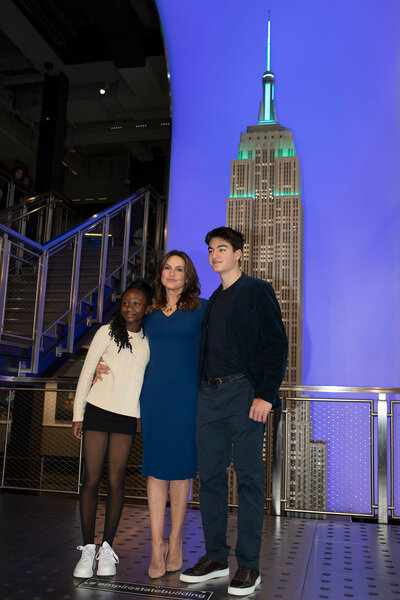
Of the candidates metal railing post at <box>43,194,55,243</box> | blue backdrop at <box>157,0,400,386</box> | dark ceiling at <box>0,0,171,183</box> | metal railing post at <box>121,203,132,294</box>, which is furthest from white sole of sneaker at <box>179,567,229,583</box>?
metal railing post at <box>43,194,55,243</box>

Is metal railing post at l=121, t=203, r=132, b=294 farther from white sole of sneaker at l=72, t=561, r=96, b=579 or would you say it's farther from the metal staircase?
white sole of sneaker at l=72, t=561, r=96, b=579

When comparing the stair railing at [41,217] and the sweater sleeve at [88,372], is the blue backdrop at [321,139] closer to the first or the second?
the sweater sleeve at [88,372]

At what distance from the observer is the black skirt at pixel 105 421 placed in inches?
91.6

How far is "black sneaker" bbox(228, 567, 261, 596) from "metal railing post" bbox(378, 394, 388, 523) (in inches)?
77.4

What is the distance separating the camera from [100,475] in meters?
2.34

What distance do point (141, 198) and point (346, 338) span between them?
4.86 m

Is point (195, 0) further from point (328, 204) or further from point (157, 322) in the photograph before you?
point (157, 322)

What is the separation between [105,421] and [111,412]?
0.14ft

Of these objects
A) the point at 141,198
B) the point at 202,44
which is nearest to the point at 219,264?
the point at 202,44

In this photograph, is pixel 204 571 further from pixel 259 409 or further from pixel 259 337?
pixel 259 337

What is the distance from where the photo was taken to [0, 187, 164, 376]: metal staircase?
4887 millimetres

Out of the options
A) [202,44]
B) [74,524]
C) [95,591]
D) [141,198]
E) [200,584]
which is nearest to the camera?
[95,591]

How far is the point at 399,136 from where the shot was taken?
411 cm

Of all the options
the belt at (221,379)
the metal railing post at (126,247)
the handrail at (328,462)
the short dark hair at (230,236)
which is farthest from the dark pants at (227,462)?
the metal railing post at (126,247)
